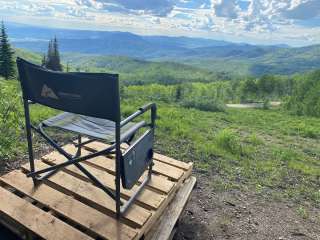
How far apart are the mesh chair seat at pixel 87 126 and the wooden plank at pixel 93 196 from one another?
0.66 m

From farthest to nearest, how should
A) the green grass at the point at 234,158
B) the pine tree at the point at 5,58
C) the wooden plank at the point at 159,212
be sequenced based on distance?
the pine tree at the point at 5,58, the green grass at the point at 234,158, the wooden plank at the point at 159,212

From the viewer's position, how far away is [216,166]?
20.3ft

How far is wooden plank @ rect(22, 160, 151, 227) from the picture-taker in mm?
2917

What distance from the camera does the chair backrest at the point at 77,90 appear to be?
7.90ft

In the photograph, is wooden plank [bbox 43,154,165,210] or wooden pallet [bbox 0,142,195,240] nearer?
wooden pallet [bbox 0,142,195,240]

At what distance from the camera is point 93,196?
3.21 meters

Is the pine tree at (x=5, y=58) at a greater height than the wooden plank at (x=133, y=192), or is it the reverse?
the wooden plank at (x=133, y=192)

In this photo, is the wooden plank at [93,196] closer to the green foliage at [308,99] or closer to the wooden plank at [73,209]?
the wooden plank at [73,209]

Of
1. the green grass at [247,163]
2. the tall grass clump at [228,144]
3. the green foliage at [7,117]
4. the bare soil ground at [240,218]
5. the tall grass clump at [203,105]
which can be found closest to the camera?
the bare soil ground at [240,218]

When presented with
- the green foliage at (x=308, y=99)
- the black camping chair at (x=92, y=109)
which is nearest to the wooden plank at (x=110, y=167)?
the black camping chair at (x=92, y=109)

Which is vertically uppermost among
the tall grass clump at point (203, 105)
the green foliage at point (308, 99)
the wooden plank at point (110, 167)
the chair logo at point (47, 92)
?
the chair logo at point (47, 92)

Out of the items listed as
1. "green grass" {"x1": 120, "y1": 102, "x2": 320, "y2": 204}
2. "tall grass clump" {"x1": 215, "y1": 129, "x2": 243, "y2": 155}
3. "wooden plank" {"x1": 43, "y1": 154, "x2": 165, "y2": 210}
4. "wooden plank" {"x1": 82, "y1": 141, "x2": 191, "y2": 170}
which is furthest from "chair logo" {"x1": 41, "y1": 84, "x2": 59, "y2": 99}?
"tall grass clump" {"x1": 215, "y1": 129, "x2": 243, "y2": 155}

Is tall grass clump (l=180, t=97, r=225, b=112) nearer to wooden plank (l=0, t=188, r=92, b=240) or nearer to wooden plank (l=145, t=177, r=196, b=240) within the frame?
wooden plank (l=145, t=177, r=196, b=240)

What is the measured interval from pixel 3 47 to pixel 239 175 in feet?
125
